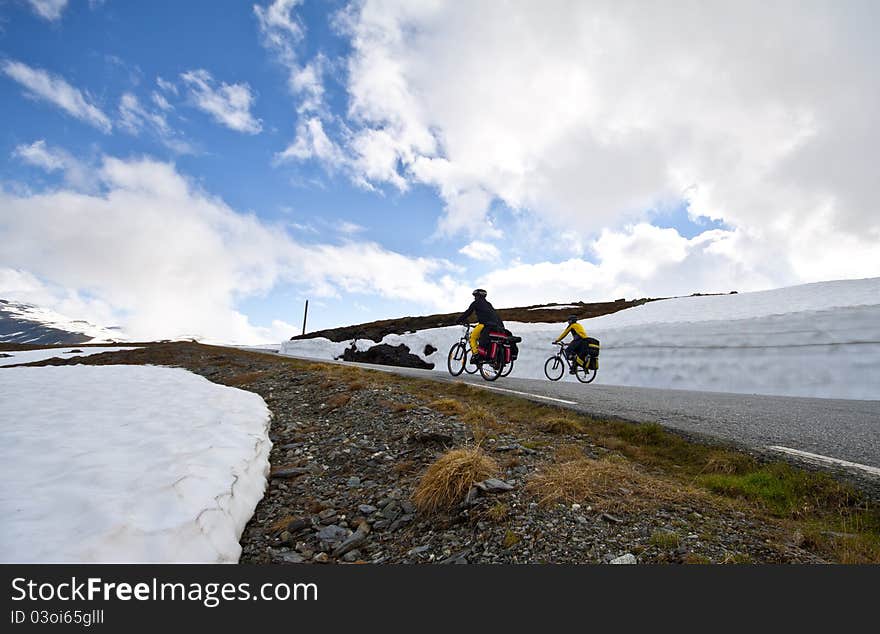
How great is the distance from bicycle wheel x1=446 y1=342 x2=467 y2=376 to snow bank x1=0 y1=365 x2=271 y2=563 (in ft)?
27.0

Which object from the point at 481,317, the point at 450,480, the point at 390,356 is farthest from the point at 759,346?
the point at 390,356

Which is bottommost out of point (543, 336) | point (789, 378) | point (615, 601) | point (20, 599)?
point (20, 599)

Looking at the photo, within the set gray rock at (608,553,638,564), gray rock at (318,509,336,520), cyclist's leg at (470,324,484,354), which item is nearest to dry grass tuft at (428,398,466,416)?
gray rock at (318,509,336,520)

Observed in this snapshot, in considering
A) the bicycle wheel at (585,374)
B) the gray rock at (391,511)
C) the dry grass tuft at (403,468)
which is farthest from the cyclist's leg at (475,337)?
the gray rock at (391,511)

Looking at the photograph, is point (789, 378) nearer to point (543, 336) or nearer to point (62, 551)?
point (543, 336)

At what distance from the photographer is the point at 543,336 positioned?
2269 cm

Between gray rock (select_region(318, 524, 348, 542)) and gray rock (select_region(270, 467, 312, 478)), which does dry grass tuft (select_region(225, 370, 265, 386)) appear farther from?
gray rock (select_region(318, 524, 348, 542))

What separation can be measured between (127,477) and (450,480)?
3.37 m

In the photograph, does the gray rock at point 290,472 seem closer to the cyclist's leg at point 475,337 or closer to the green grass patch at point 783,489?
the green grass patch at point 783,489

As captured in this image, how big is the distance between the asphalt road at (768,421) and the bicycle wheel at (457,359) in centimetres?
631

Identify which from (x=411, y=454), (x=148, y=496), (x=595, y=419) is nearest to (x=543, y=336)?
(x=595, y=419)

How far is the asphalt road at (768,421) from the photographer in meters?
4.54

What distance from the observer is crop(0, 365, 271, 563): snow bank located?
318 centimetres

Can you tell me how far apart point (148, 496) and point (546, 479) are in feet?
12.3
